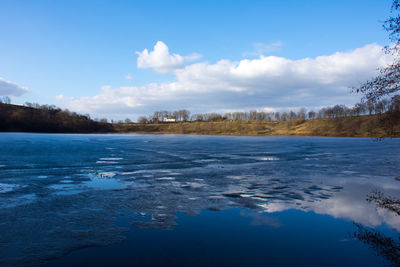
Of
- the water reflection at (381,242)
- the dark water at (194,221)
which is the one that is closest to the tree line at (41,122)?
the dark water at (194,221)

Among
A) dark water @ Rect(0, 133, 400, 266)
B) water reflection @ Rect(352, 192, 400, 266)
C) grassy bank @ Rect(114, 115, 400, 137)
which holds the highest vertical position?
grassy bank @ Rect(114, 115, 400, 137)

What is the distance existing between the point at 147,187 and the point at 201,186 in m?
3.45

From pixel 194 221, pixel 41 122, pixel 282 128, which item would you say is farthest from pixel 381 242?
pixel 41 122

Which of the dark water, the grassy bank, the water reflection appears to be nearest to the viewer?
the dark water

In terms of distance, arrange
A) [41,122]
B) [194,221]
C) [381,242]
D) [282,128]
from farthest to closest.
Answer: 1. [282,128]
2. [41,122]
3. [194,221]
4. [381,242]

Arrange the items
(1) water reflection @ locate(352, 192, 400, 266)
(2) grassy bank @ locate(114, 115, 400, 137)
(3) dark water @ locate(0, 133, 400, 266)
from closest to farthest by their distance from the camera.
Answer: (3) dark water @ locate(0, 133, 400, 266)
(1) water reflection @ locate(352, 192, 400, 266)
(2) grassy bank @ locate(114, 115, 400, 137)

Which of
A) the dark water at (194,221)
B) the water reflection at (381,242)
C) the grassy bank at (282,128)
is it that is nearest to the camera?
the dark water at (194,221)

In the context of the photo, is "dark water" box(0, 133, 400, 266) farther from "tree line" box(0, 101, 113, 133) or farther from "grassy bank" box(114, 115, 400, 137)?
"tree line" box(0, 101, 113, 133)

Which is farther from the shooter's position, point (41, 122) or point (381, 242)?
point (41, 122)

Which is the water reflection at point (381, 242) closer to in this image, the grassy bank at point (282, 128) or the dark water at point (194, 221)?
the dark water at point (194, 221)

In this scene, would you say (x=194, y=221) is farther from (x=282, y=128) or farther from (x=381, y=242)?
(x=282, y=128)

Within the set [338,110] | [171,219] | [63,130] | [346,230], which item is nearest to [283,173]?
[346,230]

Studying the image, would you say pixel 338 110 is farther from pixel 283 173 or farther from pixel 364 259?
pixel 364 259

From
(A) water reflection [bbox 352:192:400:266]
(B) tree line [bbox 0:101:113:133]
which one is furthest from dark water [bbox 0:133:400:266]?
(B) tree line [bbox 0:101:113:133]
